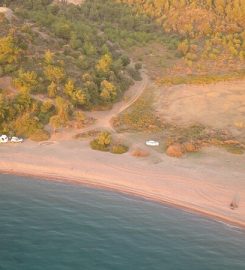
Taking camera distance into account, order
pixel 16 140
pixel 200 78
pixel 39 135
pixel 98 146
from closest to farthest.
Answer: pixel 98 146 → pixel 16 140 → pixel 39 135 → pixel 200 78

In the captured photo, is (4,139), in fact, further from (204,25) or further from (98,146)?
(204,25)

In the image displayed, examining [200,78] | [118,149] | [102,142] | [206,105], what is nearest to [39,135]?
[102,142]

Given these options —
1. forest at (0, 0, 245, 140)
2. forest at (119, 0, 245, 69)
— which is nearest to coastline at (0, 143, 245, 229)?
forest at (0, 0, 245, 140)

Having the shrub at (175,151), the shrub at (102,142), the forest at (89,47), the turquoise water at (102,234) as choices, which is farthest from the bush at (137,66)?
the turquoise water at (102,234)

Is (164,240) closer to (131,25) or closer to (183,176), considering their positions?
(183,176)

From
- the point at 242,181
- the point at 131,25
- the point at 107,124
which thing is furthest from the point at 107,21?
the point at 242,181

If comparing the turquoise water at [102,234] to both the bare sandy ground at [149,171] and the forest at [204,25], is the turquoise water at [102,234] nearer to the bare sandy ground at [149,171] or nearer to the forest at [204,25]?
the bare sandy ground at [149,171]
